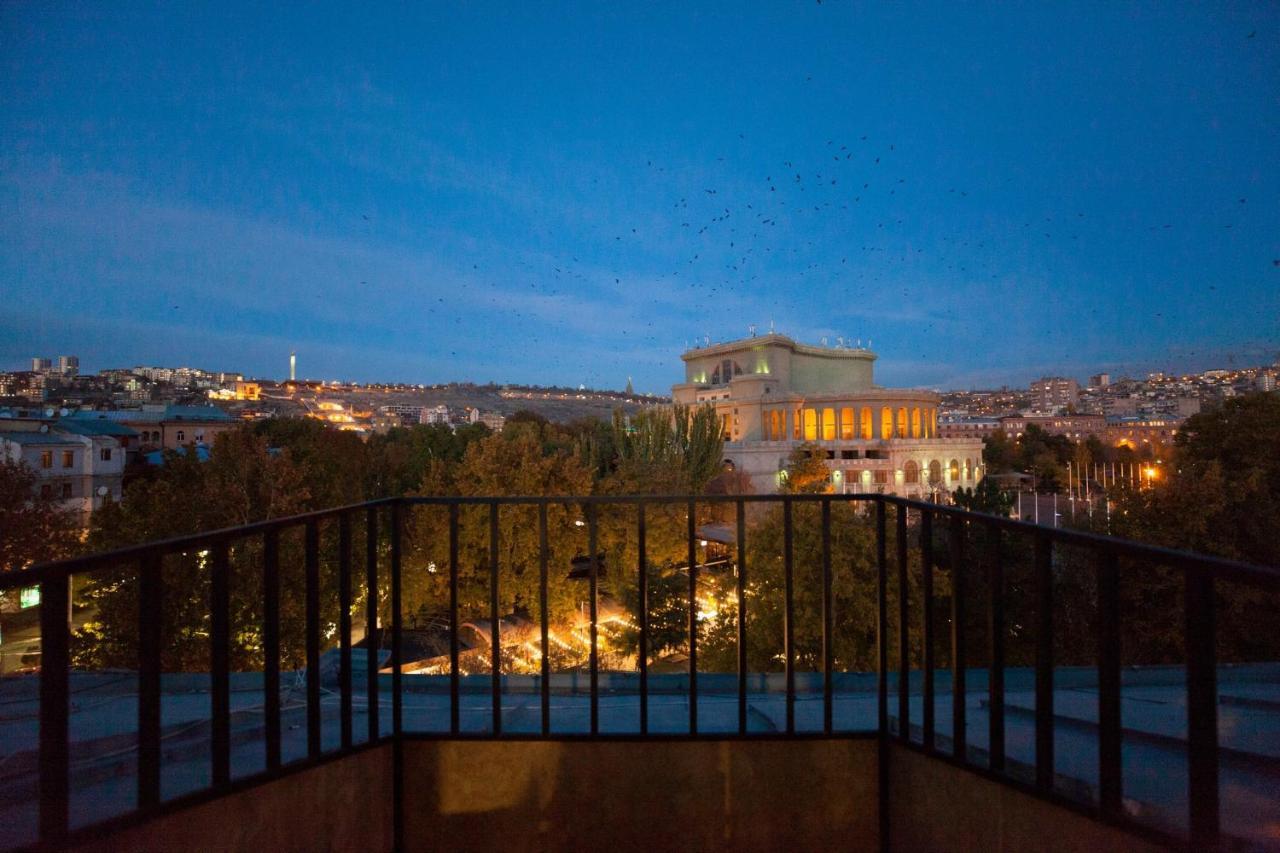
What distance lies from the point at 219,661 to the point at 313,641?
29 centimetres

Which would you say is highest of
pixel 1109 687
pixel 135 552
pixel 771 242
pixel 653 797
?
pixel 771 242

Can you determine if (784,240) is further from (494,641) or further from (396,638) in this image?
(396,638)

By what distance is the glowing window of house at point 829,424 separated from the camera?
141ft

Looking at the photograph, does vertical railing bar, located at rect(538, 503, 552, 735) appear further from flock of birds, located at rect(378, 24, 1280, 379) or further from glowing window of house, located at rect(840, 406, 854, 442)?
flock of birds, located at rect(378, 24, 1280, 379)

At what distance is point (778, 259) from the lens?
96812mm

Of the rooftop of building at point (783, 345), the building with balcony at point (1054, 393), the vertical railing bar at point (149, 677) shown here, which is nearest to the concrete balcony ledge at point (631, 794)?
the vertical railing bar at point (149, 677)

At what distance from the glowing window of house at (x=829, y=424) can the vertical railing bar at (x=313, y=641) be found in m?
43.0

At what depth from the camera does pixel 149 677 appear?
1.49 meters

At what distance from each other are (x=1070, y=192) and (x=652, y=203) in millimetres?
50316

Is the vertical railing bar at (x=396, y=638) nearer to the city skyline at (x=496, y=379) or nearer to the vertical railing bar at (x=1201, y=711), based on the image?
the vertical railing bar at (x=1201, y=711)

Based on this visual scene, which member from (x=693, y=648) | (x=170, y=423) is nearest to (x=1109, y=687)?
(x=693, y=648)

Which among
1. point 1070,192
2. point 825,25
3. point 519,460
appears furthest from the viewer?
point 1070,192

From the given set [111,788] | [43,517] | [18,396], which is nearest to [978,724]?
[111,788]

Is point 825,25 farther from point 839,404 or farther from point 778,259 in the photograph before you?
point 778,259
